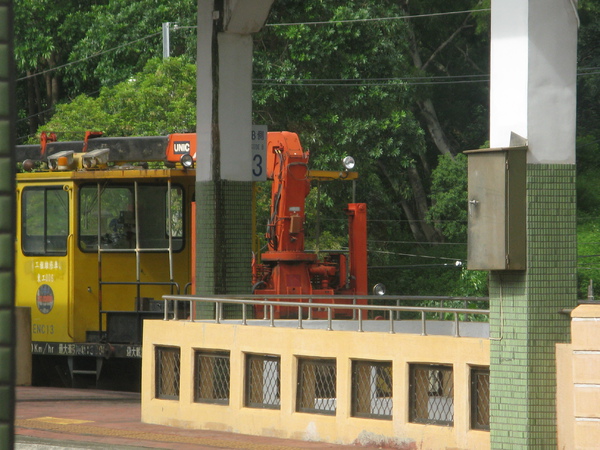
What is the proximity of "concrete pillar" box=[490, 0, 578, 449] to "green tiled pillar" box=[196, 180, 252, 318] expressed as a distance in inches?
221

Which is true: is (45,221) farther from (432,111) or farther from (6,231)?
(432,111)

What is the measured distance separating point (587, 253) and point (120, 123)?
17.0 m

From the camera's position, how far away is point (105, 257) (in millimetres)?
17734

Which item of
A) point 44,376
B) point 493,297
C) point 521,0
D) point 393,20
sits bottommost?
point 44,376

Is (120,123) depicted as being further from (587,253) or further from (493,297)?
(493,297)

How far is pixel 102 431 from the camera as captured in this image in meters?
12.7

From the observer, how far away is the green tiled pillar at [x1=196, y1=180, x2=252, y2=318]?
15.3m

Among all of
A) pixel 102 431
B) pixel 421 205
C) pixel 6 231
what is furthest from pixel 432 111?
pixel 6 231

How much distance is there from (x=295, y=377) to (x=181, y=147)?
7410mm

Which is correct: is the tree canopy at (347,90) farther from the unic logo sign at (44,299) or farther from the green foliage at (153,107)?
the unic logo sign at (44,299)

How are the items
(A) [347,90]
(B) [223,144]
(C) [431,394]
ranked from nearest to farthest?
(C) [431,394] < (B) [223,144] < (A) [347,90]

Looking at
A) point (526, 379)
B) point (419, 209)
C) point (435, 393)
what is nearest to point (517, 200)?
point (526, 379)

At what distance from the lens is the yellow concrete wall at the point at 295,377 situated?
11.0 m

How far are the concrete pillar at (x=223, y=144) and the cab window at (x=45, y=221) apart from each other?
3185 millimetres
